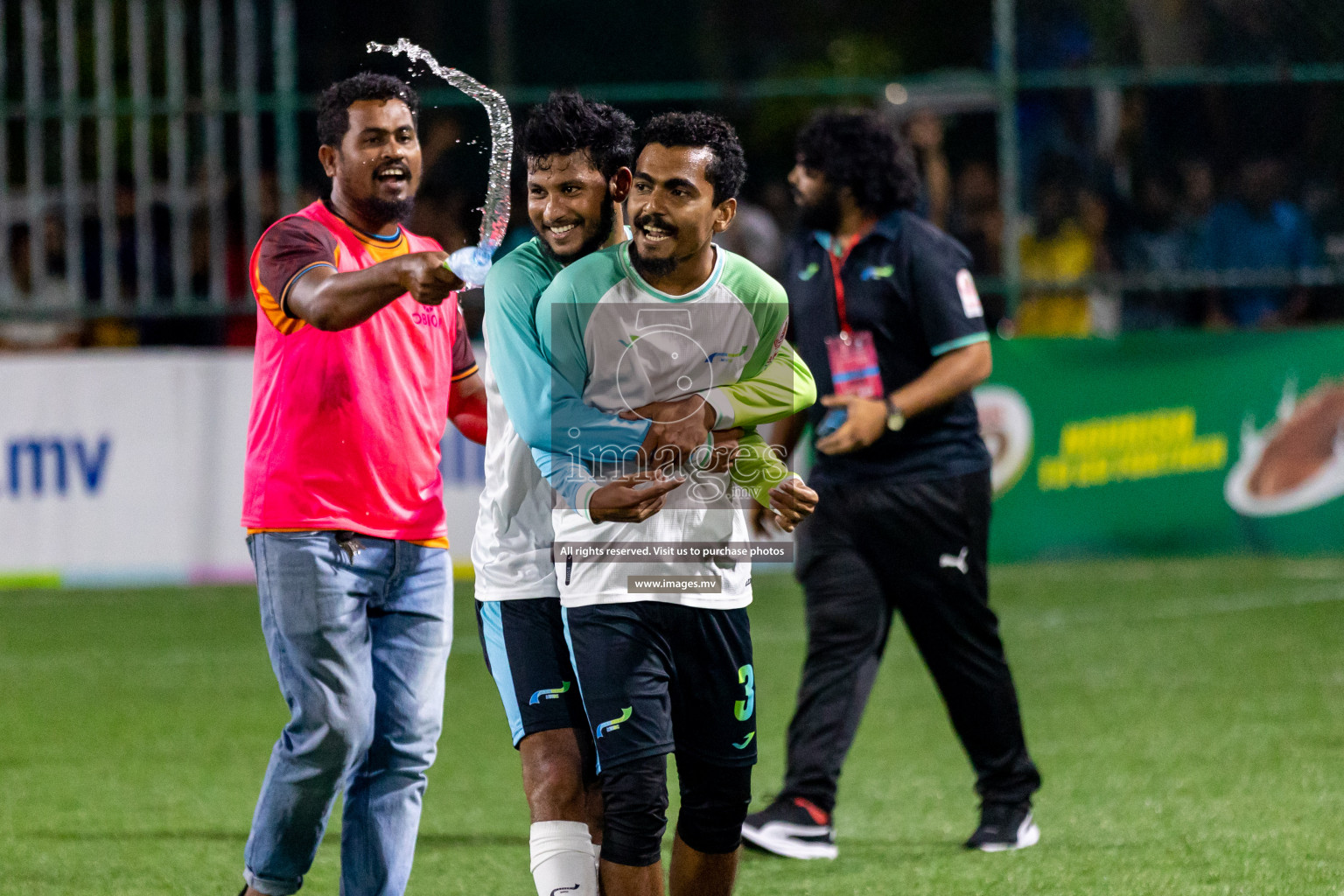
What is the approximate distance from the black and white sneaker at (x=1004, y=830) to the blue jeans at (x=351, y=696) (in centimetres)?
187

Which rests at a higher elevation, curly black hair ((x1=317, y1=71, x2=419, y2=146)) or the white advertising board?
curly black hair ((x1=317, y1=71, x2=419, y2=146))

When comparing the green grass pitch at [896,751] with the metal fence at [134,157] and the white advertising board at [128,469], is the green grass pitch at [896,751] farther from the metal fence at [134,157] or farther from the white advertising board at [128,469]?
the metal fence at [134,157]

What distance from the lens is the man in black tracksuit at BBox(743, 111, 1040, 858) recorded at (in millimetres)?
5516

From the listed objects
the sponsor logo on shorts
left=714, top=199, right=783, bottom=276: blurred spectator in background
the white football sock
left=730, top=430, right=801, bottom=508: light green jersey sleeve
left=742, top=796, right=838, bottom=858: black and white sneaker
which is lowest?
left=742, top=796, right=838, bottom=858: black and white sneaker

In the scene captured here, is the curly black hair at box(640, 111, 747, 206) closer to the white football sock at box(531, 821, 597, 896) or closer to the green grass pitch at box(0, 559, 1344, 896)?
the white football sock at box(531, 821, 597, 896)

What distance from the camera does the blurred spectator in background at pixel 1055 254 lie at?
11.5 m

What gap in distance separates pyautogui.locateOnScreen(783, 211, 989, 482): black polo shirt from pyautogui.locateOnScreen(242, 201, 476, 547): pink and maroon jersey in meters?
1.80

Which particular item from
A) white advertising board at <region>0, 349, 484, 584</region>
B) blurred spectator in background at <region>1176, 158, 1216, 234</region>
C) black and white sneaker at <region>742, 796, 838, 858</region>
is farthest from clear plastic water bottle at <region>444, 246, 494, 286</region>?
blurred spectator in background at <region>1176, 158, 1216, 234</region>

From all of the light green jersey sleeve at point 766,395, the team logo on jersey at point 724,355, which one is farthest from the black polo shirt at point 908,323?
the team logo on jersey at point 724,355

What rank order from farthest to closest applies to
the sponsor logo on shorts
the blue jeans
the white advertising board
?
the white advertising board < the sponsor logo on shorts < the blue jeans

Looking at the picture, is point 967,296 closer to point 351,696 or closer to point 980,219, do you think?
point 351,696

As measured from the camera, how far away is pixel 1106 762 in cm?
650

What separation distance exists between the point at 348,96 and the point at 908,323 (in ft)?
7.03

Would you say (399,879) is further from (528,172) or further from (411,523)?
(528,172)
